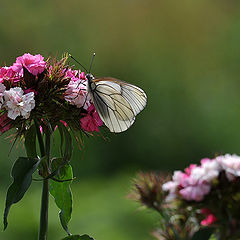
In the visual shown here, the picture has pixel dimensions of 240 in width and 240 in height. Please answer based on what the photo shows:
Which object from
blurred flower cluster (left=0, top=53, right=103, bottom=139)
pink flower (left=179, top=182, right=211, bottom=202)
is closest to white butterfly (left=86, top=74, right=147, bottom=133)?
blurred flower cluster (left=0, top=53, right=103, bottom=139)

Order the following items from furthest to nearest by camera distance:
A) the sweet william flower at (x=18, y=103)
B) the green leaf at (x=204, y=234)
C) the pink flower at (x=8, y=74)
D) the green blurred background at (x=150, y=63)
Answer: the green blurred background at (x=150, y=63) < the green leaf at (x=204, y=234) < the pink flower at (x=8, y=74) < the sweet william flower at (x=18, y=103)

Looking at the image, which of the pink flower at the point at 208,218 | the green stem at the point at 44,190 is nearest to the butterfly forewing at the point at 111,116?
the green stem at the point at 44,190

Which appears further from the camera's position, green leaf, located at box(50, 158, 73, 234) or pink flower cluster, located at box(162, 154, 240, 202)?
pink flower cluster, located at box(162, 154, 240, 202)

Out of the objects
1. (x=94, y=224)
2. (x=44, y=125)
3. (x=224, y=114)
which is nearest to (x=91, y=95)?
(x=44, y=125)

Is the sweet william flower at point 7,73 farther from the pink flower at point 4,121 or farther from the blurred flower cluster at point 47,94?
the pink flower at point 4,121

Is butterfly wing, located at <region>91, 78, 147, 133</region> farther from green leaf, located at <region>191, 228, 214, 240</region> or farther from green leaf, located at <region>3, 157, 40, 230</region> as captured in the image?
green leaf, located at <region>191, 228, 214, 240</region>

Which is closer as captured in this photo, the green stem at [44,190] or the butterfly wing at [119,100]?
the green stem at [44,190]
